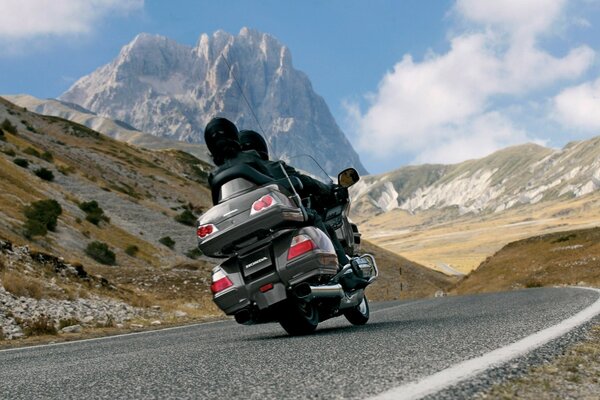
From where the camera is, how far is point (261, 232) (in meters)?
7.59

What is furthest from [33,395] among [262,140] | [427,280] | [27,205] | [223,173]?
[427,280]

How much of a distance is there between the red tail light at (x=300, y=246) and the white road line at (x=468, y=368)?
2.86 meters

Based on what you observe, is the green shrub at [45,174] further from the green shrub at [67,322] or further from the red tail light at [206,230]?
the red tail light at [206,230]

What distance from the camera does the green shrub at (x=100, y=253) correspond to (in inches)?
1351

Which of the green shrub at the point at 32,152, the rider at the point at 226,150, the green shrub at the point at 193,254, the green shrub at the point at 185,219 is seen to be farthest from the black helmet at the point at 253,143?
the green shrub at the point at 32,152

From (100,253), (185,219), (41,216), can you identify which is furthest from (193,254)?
(41,216)

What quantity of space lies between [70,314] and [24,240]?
556 inches

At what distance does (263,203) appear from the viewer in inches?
297

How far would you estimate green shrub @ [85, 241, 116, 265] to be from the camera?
34312 millimetres

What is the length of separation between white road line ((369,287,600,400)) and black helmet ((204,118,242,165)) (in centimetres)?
457

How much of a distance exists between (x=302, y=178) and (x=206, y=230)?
175cm

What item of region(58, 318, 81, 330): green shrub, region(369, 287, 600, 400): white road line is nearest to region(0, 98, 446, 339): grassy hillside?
region(58, 318, 81, 330): green shrub

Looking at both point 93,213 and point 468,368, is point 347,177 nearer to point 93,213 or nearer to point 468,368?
point 468,368

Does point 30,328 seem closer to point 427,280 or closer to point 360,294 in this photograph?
point 360,294
